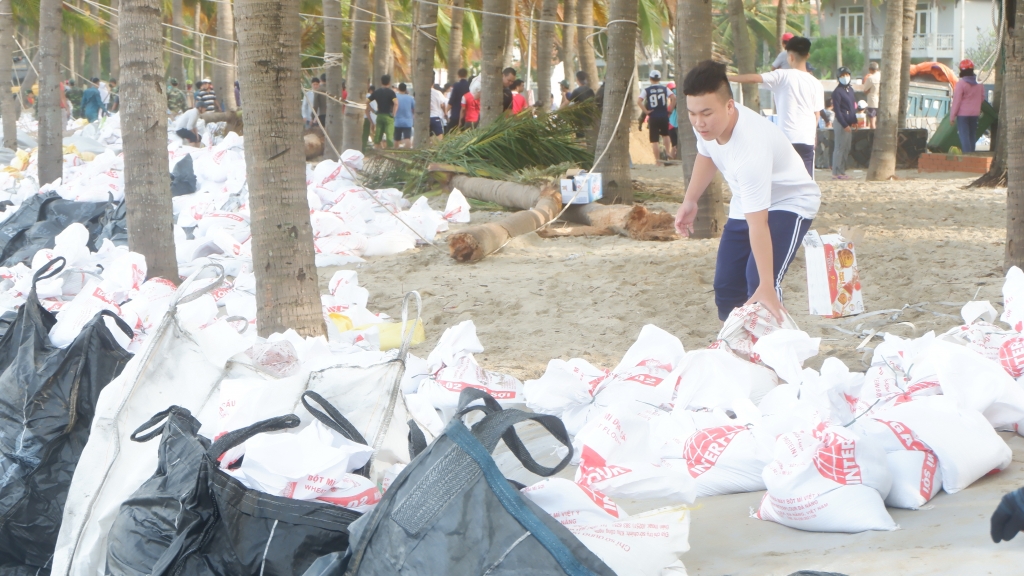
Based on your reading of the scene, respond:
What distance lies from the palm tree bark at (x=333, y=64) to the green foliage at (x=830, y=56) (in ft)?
148

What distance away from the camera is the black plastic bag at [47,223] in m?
7.80

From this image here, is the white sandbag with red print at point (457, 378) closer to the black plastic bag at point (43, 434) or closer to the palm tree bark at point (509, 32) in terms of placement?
the black plastic bag at point (43, 434)

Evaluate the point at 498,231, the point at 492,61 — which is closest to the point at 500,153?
the point at 492,61

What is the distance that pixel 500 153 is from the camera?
35.7 feet

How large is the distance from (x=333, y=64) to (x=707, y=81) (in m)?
9.45

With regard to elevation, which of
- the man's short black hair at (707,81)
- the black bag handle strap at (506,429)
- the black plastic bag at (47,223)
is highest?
the man's short black hair at (707,81)

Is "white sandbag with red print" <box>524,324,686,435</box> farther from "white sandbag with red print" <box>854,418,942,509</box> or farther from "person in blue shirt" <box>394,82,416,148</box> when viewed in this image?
"person in blue shirt" <box>394,82,416,148</box>

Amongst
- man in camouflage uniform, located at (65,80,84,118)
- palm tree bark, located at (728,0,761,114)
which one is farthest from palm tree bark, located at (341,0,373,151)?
man in camouflage uniform, located at (65,80,84,118)

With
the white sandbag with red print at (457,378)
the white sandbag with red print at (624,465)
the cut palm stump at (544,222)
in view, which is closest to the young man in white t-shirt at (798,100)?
the cut palm stump at (544,222)

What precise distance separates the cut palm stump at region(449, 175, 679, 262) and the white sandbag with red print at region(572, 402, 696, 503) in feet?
15.4

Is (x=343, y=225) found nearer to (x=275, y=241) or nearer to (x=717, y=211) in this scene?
(x=717, y=211)

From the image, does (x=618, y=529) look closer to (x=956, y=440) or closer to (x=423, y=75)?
(x=956, y=440)

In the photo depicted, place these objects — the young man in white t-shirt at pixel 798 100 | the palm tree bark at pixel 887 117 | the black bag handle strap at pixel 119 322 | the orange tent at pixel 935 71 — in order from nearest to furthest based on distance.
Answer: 1. the black bag handle strap at pixel 119 322
2. the young man in white t-shirt at pixel 798 100
3. the palm tree bark at pixel 887 117
4. the orange tent at pixel 935 71

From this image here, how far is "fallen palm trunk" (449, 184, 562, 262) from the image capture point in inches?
289
